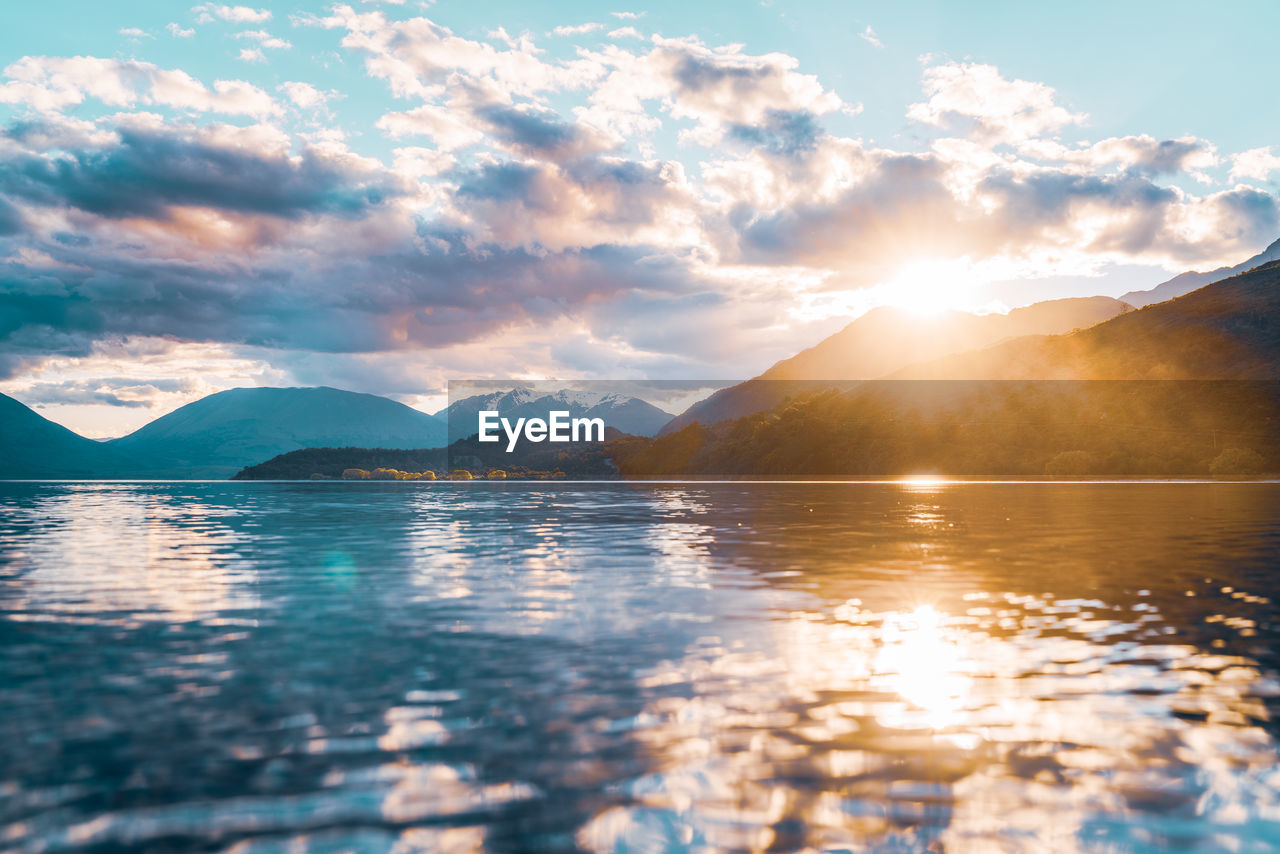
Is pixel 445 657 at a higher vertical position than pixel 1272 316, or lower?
lower

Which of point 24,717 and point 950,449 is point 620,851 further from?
point 950,449

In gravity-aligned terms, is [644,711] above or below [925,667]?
above

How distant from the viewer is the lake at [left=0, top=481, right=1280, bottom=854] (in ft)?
27.5

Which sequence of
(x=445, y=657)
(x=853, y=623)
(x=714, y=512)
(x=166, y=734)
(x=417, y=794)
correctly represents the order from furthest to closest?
1. (x=714, y=512)
2. (x=853, y=623)
3. (x=445, y=657)
4. (x=166, y=734)
5. (x=417, y=794)

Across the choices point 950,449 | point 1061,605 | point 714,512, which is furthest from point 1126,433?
point 1061,605

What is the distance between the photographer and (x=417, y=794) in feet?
29.7

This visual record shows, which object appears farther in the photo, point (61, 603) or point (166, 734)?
point (61, 603)

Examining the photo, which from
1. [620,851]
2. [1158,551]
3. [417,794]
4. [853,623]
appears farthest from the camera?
[1158,551]

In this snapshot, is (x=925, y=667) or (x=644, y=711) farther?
(x=925, y=667)

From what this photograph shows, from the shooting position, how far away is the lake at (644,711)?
8.37 meters

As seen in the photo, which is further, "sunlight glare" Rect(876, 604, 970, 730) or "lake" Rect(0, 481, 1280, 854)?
"sunlight glare" Rect(876, 604, 970, 730)

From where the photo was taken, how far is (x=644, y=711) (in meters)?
12.1

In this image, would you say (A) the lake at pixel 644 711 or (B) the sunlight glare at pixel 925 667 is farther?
(B) the sunlight glare at pixel 925 667

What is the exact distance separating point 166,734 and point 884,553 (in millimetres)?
28981
